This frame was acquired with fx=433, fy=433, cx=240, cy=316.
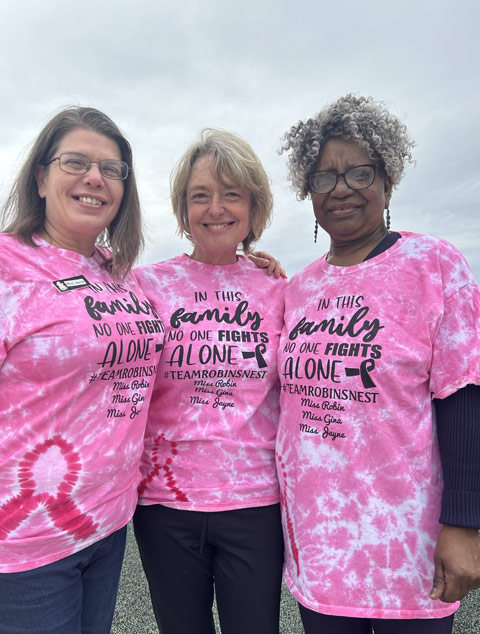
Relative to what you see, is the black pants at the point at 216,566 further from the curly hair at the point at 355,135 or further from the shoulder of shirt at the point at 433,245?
the curly hair at the point at 355,135

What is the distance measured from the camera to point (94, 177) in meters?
1.82

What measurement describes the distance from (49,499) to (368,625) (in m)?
1.30

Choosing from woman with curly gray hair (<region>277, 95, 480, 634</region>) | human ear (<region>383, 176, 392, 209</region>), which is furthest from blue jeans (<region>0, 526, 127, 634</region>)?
human ear (<region>383, 176, 392, 209</region>)

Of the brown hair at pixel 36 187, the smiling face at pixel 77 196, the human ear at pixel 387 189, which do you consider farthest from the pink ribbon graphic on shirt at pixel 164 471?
the human ear at pixel 387 189

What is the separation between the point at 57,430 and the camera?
60.5 inches

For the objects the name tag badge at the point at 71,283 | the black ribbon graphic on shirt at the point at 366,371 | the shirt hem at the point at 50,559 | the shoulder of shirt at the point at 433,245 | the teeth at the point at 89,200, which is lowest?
the shirt hem at the point at 50,559

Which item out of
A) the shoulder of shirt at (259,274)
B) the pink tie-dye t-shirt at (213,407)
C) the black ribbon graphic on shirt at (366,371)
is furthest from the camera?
the shoulder of shirt at (259,274)

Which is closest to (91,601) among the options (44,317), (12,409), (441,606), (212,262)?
(12,409)

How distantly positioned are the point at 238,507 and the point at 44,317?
1.11 meters

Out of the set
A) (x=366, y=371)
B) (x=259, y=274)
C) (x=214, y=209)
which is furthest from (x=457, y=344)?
(x=214, y=209)

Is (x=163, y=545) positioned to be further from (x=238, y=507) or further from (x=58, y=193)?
(x=58, y=193)

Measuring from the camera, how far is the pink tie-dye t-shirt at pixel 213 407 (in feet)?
6.18

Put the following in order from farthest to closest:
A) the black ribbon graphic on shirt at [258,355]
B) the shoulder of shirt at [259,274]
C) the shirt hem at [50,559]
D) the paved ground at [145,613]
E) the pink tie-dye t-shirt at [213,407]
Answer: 1. the paved ground at [145,613]
2. the shoulder of shirt at [259,274]
3. the black ribbon graphic on shirt at [258,355]
4. the pink tie-dye t-shirt at [213,407]
5. the shirt hem at [50,559]

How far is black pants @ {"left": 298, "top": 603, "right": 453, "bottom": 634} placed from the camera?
1548mm
